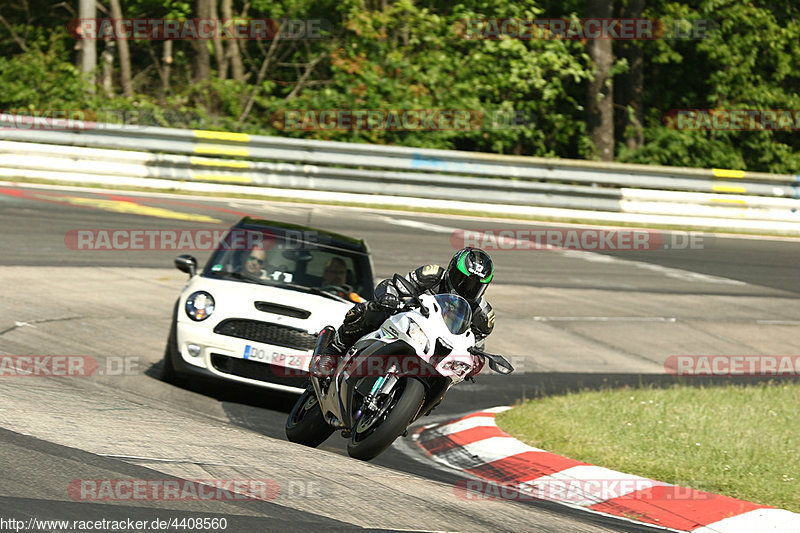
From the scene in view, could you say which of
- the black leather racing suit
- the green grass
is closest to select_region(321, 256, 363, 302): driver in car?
the green grass

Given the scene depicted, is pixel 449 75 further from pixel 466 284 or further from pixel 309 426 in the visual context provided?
pixel 466 284

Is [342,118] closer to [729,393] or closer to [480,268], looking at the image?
[729,393]

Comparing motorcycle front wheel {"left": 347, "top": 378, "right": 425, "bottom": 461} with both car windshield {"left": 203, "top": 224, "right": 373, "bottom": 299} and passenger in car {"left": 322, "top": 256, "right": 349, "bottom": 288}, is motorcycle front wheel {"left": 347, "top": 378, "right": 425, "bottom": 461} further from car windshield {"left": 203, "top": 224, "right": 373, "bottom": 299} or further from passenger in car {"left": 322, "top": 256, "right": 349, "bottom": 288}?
passenger in car {"left": 322, "top": 256, "right": 349, "bottom": 288}

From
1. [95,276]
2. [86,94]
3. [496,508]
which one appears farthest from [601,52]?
[496,508]

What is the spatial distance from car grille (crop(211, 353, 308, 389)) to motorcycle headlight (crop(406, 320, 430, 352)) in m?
2.55

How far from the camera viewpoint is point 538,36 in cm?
2575

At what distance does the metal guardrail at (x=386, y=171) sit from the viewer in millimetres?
18844

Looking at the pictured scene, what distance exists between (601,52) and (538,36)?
5.01 ft

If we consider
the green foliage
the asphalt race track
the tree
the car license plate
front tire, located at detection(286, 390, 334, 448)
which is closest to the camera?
the asphalt race track

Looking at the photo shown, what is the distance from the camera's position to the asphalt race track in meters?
5.25

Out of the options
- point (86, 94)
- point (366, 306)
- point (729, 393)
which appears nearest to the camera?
point (366, 306)

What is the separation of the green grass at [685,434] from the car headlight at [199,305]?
102 inches

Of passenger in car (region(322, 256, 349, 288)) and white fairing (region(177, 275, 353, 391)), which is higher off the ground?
passenger in car (region(322, 256, 349, 288))

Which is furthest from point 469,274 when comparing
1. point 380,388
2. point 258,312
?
point 258,312
